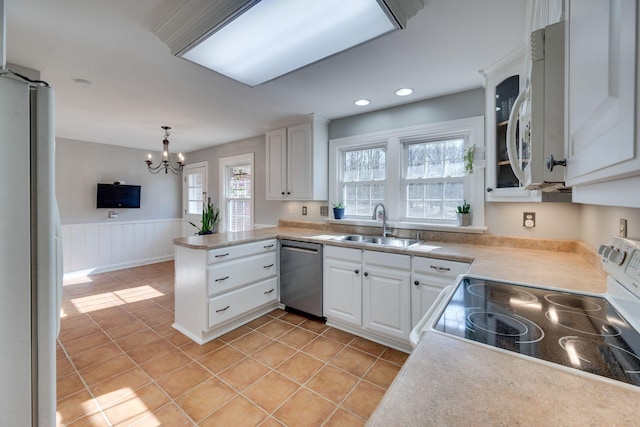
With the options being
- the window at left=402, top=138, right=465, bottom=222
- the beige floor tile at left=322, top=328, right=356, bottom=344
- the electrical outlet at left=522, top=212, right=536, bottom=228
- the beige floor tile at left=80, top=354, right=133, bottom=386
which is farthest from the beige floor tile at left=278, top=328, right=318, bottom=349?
the electrical outlet at left=522, top=212, right=536, bottom=228

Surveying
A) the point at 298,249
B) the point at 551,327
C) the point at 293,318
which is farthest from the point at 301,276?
the point at 551,327

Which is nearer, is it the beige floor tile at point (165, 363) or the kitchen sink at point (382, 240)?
the beige floor tile at point (165, 363)

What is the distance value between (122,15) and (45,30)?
21.6 inches

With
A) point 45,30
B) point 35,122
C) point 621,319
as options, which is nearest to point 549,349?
point 621,319

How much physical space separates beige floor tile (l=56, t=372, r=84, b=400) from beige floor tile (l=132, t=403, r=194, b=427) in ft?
2.09

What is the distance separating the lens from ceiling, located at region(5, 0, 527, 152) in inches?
59.4

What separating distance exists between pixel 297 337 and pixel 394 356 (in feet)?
2.85

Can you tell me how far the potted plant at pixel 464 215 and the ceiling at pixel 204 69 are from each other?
109cm

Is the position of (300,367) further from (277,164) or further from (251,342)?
(277,164)

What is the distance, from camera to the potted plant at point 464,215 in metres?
2.50

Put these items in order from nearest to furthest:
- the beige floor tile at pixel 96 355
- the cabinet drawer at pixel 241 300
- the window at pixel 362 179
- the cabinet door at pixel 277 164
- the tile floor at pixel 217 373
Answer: the tile floor at pixel 217 373
the beige floor tile at pixel 96 355
the cabinet drawer at pixel 241 300
the window at pixel 362 179
the cabinet door at pixel 277 164

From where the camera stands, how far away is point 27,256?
0.93 metres

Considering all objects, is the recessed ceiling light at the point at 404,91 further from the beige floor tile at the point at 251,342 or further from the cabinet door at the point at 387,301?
the beige floor tile at the point at 251,342

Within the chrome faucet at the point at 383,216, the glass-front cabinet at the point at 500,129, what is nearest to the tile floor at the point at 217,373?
the chrome faucet at the point at 383,216
